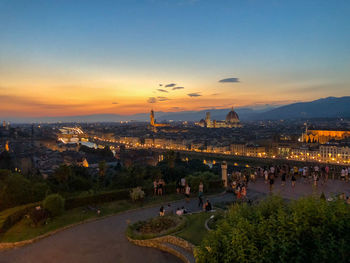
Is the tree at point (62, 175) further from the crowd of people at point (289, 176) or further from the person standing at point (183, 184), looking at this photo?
the crowd of people at point (289, 176)

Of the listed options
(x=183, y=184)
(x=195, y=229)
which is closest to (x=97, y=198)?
(x=183, y=184)

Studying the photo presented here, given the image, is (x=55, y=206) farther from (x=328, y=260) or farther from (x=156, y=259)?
(x=328, y=260)

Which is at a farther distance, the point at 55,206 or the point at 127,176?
the point at 127,176

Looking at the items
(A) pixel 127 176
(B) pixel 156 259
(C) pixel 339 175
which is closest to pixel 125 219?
(B) pixel 156 259

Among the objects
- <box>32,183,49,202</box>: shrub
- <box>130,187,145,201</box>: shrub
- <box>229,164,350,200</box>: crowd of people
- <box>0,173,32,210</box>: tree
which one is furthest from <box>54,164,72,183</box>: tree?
<box>229,164,350,200</box>: crowd of people

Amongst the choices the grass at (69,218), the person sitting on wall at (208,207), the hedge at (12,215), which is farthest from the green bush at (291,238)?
the hedge at (12,215)

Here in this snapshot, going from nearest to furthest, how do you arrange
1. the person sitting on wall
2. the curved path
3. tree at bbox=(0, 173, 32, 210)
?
the curved path
the person sitting on wall
tree at bbox=(0, 173, 32, 210)

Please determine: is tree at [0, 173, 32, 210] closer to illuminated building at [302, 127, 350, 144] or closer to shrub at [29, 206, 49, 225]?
shrub at [29, 206, 49, 225]
